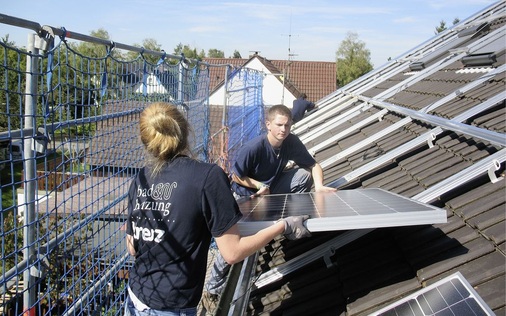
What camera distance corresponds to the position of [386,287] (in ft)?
8.66

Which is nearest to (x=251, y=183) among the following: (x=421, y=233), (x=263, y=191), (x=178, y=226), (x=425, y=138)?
(x=263, y=191)

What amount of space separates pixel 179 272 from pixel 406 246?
1165mm

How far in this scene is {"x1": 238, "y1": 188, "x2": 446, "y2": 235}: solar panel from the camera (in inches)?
98.3

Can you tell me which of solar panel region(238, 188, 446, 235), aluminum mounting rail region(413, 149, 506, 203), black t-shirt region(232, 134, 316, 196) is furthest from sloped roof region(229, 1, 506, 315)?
black t-shirt region(232, 134, 316, 196)

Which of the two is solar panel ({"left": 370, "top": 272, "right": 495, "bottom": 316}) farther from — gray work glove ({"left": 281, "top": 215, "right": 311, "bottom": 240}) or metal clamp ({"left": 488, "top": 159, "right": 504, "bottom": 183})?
metal clamp ({"left": 488, "top": 159, "right": 504, "bottom": 183})

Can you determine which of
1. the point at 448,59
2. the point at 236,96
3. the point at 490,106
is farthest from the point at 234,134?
the point at 490,106

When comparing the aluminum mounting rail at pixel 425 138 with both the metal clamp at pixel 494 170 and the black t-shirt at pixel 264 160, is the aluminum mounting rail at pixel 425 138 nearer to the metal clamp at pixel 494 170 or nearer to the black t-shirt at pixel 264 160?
the black t-shirt at pixel 264 160

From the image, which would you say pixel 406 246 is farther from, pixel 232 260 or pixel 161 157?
pixel 161 157

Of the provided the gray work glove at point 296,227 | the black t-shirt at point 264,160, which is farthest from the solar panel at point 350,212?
the black t-shirt at point 264,160

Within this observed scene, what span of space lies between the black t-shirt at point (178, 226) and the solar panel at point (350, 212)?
239 millimetres

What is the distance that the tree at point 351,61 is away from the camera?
70625 mm

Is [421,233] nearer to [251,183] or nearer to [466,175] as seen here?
[466,175]

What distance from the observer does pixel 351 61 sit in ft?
245

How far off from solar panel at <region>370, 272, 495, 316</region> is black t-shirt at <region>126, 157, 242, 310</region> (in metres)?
0.82
